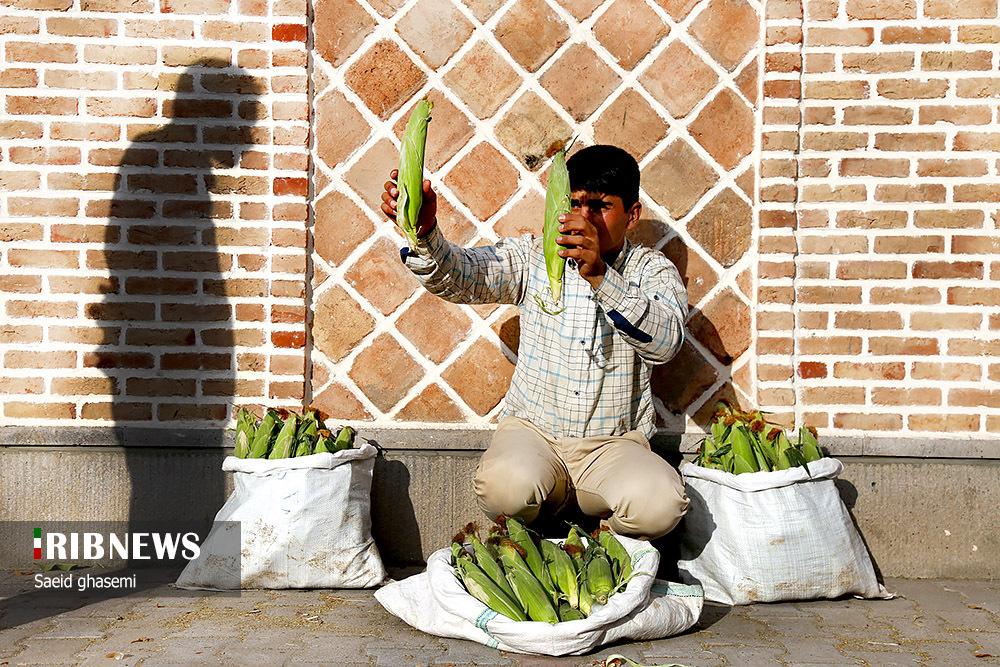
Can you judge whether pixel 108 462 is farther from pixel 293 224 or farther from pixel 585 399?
pixel 585 399

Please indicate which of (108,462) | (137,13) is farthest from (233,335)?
(137,13)

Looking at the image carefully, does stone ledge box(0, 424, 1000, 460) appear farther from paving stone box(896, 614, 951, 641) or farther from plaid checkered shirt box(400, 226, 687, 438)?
paving stone box(896, 614, 951, 641)

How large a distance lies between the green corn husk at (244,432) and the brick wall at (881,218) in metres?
2.00

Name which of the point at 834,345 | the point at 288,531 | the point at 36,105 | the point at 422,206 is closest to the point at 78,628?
the point at 288,531

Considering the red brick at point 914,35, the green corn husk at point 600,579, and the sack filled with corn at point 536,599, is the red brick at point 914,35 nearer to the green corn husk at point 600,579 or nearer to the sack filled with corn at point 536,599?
the sack filled with corn at point 536,599

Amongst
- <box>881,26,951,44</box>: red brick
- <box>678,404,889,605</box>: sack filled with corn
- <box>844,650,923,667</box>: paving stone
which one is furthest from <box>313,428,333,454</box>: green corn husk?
<box>881,26,951,44</box>: red brick

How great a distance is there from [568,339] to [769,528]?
37.8 inches

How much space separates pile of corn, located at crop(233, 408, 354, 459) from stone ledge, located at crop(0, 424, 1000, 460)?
0.77 ft

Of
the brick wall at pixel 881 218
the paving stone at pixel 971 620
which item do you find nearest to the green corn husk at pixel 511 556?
the brick wall at pixel 881 218

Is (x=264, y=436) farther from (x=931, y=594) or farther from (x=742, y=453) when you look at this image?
(x=931, y=594)

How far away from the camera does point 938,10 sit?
11.7 ft

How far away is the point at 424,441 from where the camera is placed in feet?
12.1

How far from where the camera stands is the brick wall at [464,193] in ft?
11.8

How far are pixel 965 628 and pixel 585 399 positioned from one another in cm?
145
